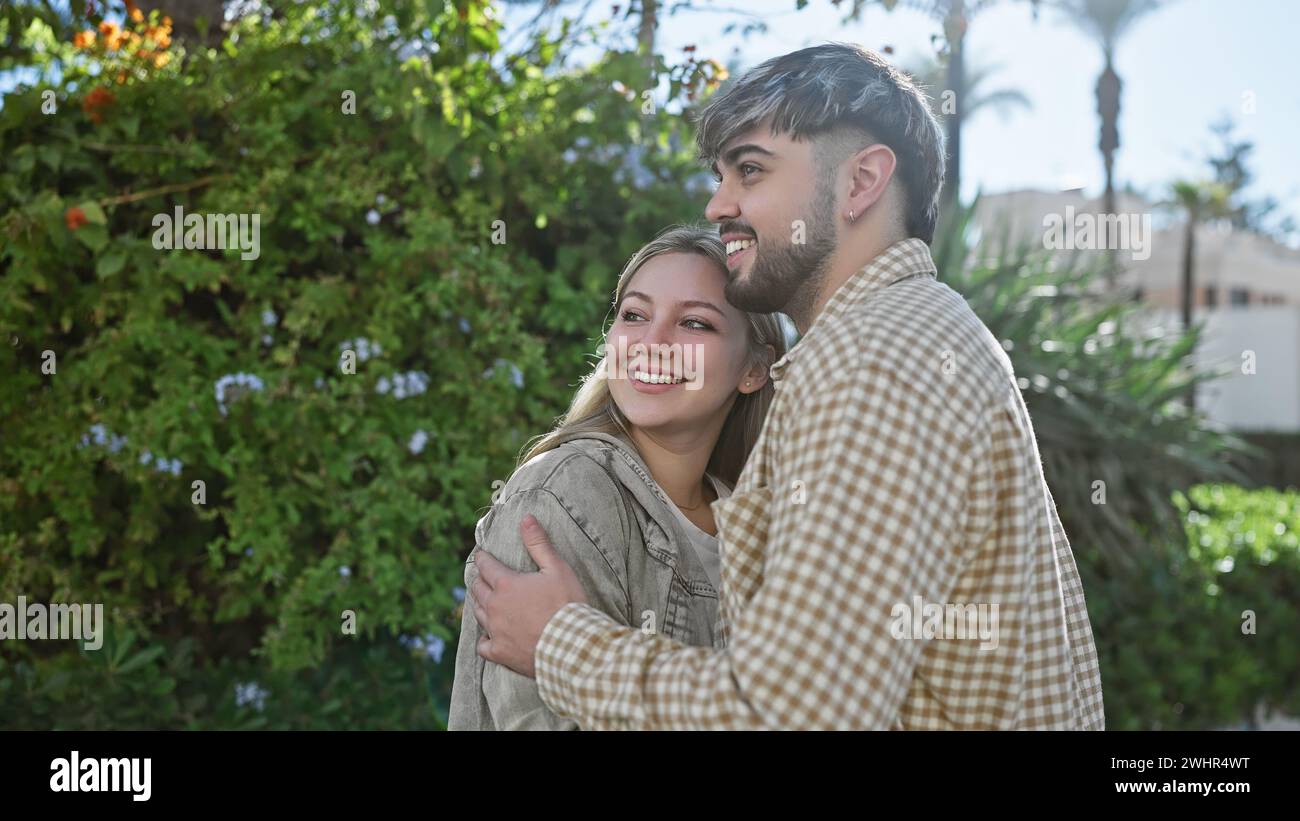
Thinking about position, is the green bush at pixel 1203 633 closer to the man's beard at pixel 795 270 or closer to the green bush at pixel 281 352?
the green bush at pixel 281 352

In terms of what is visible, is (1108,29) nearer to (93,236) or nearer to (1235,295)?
(1235,295)

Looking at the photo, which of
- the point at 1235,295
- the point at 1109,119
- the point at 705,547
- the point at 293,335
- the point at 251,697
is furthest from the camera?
the point at 1235,295

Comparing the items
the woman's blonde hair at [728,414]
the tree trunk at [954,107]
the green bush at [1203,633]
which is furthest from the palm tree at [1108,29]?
the woman's blonde hair at [728,414]

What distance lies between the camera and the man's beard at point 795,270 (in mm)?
2002

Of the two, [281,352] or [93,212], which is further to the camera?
[281,352]

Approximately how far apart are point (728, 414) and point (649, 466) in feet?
0.93

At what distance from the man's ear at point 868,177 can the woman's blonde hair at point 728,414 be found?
457 millimetres

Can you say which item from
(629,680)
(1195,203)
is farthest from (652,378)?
(1195,203)

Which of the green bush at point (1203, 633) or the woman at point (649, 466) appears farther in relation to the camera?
the green bush at point (1203, 633)

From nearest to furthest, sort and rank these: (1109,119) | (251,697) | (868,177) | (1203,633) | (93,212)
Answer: (868,177) → (93,212) → (251,697) → (1203,633) → (1109,119)

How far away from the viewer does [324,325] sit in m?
4.26

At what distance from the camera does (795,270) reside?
6.66 ft

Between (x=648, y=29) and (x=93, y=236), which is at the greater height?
(x=648, y=29)
